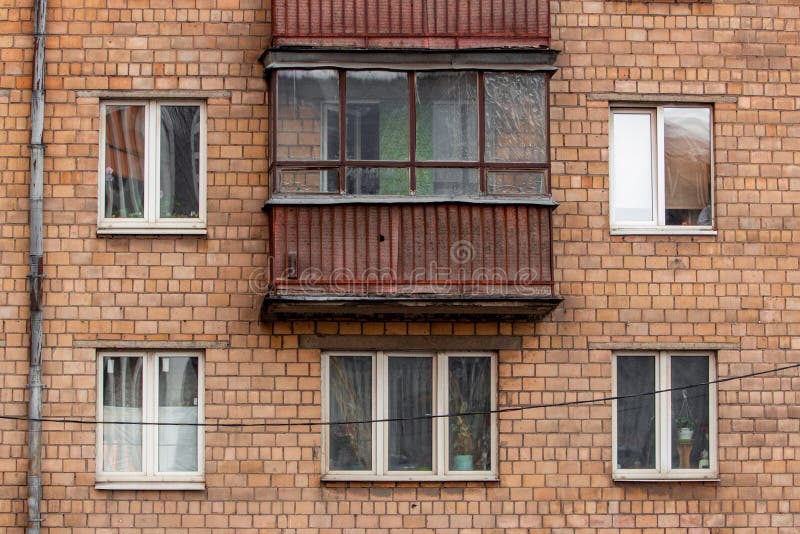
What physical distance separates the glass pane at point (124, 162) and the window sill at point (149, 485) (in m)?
2.80

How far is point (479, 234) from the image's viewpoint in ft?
42.2

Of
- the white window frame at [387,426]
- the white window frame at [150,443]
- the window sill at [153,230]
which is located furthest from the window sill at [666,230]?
the white window frame at [150,443]

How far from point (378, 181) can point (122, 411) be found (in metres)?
3.63

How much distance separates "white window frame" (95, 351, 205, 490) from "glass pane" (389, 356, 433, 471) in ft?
6.60

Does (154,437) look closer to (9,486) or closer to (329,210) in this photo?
(9,486)

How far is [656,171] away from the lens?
1373 cm

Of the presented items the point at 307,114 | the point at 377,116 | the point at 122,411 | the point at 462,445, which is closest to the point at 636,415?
the point at 462,445

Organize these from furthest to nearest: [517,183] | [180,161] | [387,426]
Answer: [180,161], [387,426], [517,183]

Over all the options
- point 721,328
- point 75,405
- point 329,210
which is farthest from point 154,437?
point 721,328

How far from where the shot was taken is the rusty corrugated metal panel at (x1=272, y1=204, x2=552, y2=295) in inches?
503

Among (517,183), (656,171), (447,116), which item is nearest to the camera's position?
(517,183)

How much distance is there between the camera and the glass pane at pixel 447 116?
43.0 ft

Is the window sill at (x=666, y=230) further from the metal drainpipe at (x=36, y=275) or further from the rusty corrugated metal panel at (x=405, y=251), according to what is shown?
the metal drainpipe at (x=36, y=275)

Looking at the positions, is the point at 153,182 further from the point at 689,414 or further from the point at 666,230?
the point at 689,414
